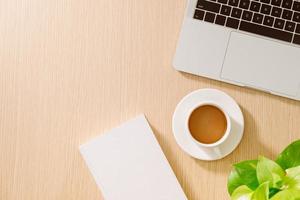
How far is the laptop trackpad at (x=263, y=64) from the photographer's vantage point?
2.61ft

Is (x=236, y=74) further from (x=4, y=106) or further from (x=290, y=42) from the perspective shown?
(x=4, y=106)

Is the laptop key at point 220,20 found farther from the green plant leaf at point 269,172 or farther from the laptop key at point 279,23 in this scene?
the green plant leaf at point 269,172

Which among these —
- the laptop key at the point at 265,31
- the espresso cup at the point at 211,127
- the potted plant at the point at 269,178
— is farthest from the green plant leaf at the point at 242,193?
the laptop key at the point at 265,31

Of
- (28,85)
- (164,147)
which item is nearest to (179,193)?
(164,147)

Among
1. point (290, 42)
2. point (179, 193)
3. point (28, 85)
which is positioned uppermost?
point (290, 42)

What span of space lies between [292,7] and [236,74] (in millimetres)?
150

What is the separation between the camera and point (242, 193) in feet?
2.14

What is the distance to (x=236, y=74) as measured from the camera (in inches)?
31.5

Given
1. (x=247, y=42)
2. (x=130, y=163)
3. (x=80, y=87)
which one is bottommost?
(x=130, y=163)

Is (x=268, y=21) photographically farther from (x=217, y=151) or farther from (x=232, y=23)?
(x=217, y=151)

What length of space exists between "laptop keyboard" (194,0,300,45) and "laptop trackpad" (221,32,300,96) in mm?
16

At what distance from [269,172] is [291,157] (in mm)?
61

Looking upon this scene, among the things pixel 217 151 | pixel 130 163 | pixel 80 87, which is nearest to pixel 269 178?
pixel 217 151

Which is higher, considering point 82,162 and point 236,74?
point 236,74
